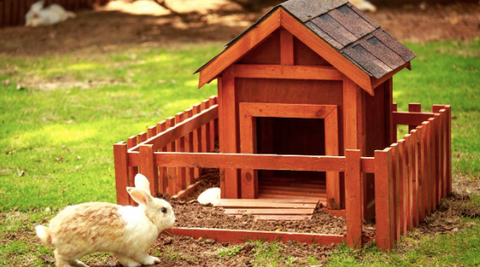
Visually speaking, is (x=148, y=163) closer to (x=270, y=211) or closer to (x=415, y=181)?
(x=270, y=211)

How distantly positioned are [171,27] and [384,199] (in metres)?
12.4

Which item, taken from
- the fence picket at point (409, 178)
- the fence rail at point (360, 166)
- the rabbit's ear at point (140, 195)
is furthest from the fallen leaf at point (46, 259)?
the fence picket at point (409, 178)

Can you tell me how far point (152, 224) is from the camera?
202 inches

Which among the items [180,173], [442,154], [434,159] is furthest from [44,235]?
[442,154]

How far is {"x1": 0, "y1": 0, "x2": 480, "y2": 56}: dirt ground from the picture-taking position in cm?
1527

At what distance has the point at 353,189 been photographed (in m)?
5.35

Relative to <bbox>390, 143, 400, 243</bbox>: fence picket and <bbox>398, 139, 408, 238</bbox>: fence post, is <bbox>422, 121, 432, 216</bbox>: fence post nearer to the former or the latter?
<bbox>398, 139, 408, 238</bbox>: fence post

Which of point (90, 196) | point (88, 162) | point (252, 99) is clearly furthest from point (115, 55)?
Answer: point (252, 99)

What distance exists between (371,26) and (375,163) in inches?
76.4

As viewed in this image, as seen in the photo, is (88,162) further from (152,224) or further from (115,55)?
(115,55)

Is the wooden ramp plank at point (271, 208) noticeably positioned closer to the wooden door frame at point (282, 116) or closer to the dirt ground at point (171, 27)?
the wooden door frame at point (282, 116)

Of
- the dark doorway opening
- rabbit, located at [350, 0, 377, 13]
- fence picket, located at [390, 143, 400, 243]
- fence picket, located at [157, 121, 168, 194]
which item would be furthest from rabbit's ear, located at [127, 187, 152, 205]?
rabbit, located at [350, 0, 377, 13]

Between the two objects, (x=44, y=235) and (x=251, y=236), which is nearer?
(x=44, y=235)

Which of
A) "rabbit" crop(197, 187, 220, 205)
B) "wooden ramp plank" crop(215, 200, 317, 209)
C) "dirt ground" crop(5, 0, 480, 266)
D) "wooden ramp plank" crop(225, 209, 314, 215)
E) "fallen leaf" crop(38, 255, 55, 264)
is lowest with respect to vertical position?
"fallen leaf" crop(38, 255, 55, 264)
